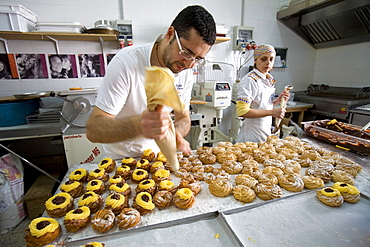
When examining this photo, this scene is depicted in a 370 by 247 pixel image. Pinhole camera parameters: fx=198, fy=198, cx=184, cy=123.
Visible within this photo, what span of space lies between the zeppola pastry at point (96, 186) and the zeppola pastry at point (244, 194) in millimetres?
950

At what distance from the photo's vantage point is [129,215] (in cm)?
116

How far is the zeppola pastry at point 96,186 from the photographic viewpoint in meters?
1.40

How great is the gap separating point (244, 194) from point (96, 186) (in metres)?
1.04

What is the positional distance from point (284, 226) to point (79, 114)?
2710 mm

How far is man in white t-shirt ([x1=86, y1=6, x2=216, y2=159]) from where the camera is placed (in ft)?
3.30

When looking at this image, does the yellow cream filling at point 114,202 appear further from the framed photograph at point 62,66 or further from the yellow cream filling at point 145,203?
the framed photograph at point 62,66

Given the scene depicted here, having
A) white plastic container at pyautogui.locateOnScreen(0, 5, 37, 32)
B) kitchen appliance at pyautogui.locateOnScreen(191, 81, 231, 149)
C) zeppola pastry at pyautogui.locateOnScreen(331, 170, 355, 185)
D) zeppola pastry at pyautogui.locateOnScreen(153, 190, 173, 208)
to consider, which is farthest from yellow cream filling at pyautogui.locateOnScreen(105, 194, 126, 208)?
white plastic container at pyautogui.locateOnScreen(0, 5, 37, 32)

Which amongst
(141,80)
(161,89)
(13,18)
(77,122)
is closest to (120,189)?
(141,80)

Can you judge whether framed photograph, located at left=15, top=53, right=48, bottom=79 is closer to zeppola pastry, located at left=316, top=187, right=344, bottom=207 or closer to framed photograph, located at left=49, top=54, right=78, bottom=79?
framed photograph, located at left=49, top=54, right=78, bottom=79

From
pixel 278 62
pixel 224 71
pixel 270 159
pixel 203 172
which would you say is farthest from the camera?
pixel 278 62

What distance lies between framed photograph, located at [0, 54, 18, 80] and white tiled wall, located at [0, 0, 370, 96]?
90 mm

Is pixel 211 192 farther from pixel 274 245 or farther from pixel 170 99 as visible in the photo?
pixel 170 99

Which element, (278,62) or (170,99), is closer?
(170,99)

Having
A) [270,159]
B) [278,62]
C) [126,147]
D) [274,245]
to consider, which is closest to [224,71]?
[278,62]
